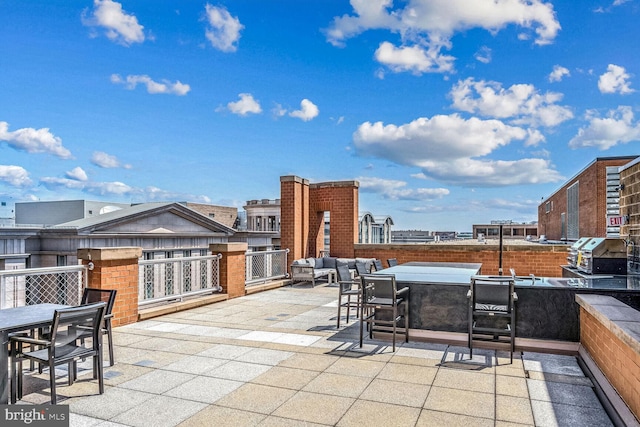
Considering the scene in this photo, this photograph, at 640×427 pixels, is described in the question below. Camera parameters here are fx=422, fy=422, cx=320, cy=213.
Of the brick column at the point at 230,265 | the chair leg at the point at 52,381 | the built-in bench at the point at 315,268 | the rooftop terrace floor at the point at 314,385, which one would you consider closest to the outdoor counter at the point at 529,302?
the rooftop terrace floor at the point at 314,385

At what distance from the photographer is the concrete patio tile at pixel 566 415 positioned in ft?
11.6

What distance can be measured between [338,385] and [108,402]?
2259mm

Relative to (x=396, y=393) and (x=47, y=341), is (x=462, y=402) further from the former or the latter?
(x=47, y=341)

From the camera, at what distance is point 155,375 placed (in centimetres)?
482

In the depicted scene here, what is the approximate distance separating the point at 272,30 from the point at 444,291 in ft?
33.3

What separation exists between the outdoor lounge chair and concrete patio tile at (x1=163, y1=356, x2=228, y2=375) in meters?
3.24

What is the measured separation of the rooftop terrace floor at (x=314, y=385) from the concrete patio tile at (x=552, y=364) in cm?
1

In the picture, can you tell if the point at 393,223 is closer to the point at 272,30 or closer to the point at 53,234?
the point at 272,30

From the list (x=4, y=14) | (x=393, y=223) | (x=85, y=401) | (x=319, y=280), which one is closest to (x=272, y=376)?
(x=85, y=401)

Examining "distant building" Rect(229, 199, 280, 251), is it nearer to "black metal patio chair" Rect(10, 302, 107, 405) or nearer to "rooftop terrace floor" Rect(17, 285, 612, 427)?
"rooftop terrace floor" Rect(17, 285, 612, 427)

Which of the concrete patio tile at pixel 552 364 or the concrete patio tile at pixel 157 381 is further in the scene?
the concrete patio tile at pixel 552 364

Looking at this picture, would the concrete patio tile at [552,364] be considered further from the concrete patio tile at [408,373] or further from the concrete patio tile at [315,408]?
the concrete patio tile at [315,408]

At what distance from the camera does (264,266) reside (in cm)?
1248

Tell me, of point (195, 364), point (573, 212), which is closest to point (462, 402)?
point (195, 364)
